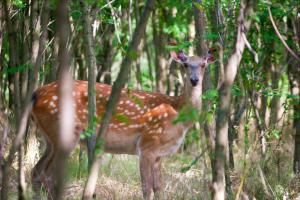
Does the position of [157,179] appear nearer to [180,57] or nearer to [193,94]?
[193,94]

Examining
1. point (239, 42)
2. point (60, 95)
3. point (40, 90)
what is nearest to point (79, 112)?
point (40, 90)

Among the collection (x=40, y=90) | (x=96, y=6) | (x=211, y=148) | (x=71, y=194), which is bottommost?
(x=71, y=194)

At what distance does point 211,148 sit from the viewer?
216 inches

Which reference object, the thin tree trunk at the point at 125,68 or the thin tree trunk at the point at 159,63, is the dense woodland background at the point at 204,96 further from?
the thin tree trunk at the point at 159,63

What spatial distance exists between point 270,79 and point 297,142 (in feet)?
13.4

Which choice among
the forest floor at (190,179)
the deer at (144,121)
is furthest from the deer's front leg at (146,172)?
the forest floor at (190,179)

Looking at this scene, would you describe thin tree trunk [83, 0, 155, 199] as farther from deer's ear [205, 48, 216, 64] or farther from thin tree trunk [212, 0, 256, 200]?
deer's ear [205, 48, 216, 64]

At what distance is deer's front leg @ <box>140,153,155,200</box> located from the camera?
6.64 meters

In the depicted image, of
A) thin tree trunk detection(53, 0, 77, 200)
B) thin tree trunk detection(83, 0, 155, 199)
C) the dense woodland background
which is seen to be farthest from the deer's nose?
thin tree trunk detection(53, 0, 77, 200)

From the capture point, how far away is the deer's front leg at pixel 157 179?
22.2 feet

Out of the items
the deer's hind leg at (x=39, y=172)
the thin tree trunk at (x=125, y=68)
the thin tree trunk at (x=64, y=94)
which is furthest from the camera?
the deer's hind leg at (x=39, y=172)

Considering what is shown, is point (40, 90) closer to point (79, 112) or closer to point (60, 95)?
point (79, 112)

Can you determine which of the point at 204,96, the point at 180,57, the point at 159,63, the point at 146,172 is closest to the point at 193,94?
the point at 180,57

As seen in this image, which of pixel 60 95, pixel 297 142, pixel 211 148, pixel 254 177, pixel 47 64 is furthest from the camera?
pixel 47 64
